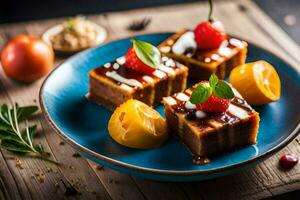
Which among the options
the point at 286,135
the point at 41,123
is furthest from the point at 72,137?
the point at 286,135

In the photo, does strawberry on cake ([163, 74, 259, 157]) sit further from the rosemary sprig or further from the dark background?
the dark background

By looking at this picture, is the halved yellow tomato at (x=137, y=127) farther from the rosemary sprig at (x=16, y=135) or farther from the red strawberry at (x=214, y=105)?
the rosemary sprig at (x=16, y=135)

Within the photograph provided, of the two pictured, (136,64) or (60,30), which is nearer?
(136,64)

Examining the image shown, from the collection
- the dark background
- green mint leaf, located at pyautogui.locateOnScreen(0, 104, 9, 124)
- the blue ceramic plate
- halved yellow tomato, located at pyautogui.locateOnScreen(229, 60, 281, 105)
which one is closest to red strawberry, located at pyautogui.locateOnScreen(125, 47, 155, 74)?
the blue ceramic plate

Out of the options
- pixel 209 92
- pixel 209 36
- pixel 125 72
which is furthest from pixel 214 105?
pixel 209 36

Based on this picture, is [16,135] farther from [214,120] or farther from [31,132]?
[214,120]

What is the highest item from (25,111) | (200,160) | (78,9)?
(200,160)

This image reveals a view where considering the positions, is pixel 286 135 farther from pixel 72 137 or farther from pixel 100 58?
pixel 100 58
